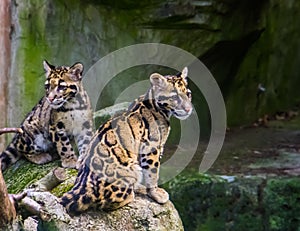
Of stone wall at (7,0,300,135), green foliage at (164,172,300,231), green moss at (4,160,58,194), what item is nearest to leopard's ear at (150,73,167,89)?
green moss at (4,160,58,194)

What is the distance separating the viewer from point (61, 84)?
3.67 meters

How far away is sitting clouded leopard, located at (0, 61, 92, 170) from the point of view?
3689 mm

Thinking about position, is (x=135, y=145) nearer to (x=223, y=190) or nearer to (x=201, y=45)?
(x=223, y=190)

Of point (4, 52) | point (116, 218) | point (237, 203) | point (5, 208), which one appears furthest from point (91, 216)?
point (4, 52)

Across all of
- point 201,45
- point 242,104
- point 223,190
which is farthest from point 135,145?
point 242,104

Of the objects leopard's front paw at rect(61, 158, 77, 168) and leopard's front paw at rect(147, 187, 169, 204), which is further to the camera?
leopard's front paw at rect(61, 158, 77, 168)

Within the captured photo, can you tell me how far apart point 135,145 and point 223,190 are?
79.2 inches

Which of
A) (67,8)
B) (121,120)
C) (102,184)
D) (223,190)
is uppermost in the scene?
(67,8)

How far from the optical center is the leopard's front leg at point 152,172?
3.46 meters

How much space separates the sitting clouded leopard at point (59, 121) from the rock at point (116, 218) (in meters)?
0.51

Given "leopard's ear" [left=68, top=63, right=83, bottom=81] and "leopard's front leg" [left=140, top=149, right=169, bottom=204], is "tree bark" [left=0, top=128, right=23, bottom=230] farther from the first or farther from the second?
"leopard's ear" [left=68, top=63, right=83, bottom=81]

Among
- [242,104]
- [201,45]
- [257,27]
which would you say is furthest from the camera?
[242,104]

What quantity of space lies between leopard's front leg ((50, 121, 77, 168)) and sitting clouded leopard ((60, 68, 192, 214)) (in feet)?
1.25

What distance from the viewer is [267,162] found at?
5.99 m
